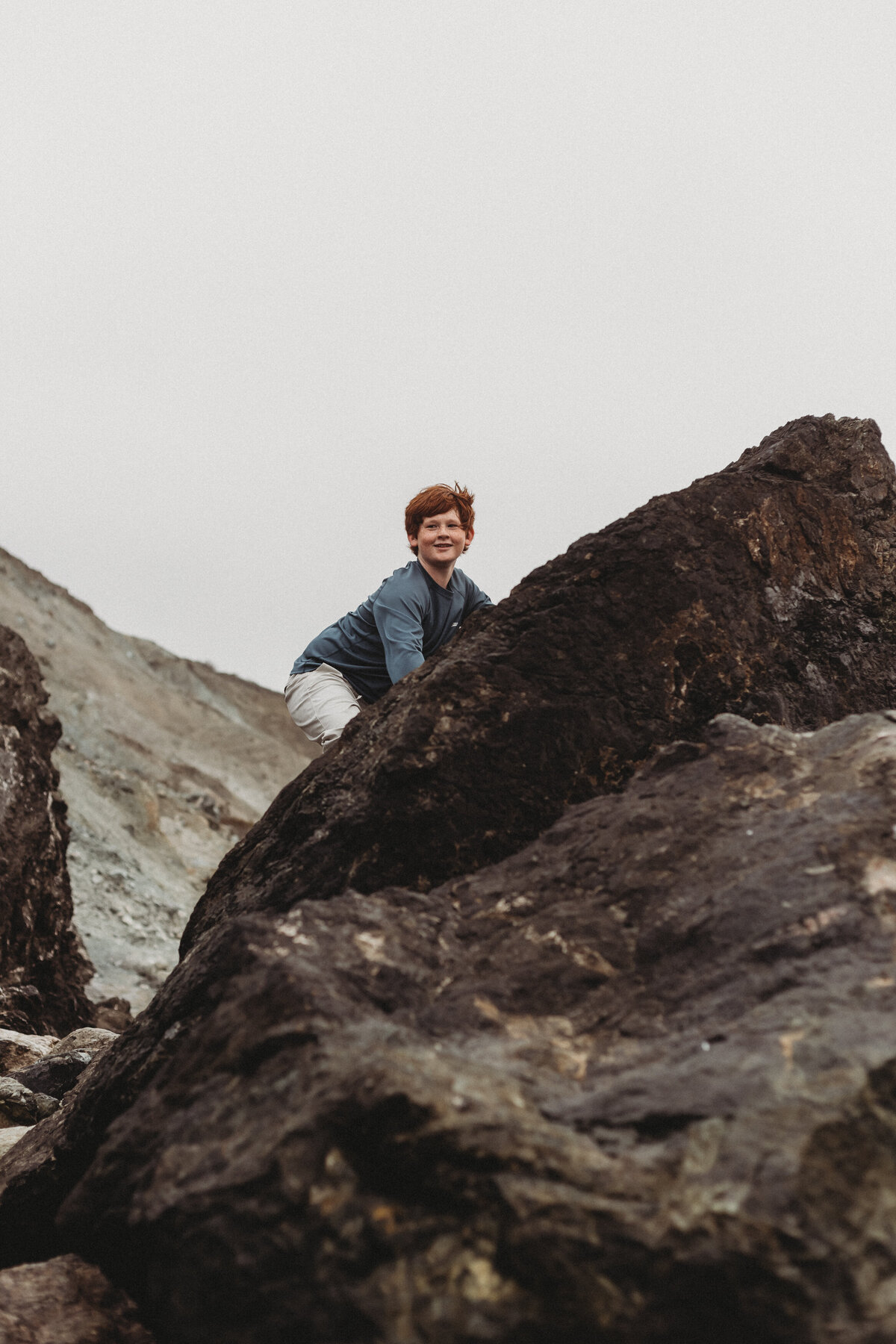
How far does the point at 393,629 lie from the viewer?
17.7 feet

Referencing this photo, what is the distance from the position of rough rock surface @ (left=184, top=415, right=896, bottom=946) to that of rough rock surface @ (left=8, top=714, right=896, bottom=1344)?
715 millimetres

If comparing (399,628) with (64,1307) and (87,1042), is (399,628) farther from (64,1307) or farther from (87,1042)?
(87,1042)

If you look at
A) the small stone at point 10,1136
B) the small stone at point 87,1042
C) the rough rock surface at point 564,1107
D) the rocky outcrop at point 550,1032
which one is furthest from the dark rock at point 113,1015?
the rough rock surface at point 564,1107

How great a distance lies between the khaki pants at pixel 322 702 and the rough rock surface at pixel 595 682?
3.32 feet

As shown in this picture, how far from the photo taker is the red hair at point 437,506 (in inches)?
227

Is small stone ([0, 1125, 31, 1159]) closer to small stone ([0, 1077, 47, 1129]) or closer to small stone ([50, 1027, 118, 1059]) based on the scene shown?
small stone ([0, 1077, 47, 1129])

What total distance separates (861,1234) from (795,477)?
11.7 ft

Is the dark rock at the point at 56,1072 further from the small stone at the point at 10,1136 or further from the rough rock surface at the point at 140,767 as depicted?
the rough rock surface at the point at 140,767

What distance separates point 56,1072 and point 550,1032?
13.9 ft

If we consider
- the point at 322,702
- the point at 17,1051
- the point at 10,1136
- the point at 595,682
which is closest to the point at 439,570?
the point at 322,702

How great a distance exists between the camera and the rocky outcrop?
6.85ft

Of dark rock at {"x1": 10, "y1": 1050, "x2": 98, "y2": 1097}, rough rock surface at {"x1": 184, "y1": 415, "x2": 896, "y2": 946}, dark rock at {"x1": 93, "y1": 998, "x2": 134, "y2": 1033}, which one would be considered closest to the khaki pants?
rough rock surface at {"x1": 184, "y1": 415, "x2": 896, "y2": 946}

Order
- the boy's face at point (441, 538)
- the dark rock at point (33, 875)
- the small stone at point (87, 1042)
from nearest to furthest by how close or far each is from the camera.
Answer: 1. the boy's face at point (441, 538)
2. the small stone at point (87, 1042)
3. the dark rock at point (33, 875)

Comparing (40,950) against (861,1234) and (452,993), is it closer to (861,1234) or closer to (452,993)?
(452,993)
